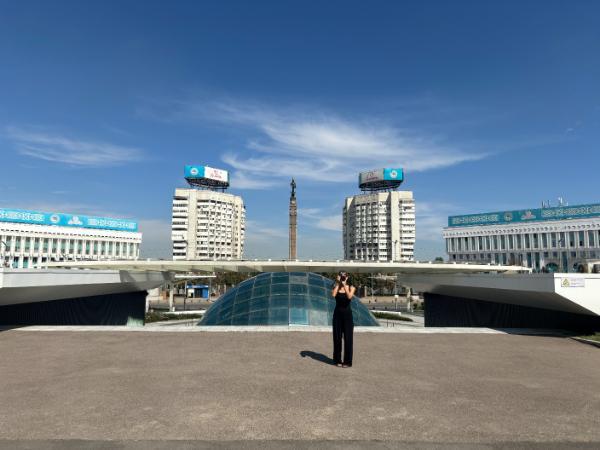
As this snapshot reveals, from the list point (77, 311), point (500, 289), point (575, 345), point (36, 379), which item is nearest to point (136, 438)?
point (36, 379)

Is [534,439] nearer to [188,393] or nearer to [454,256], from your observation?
[188,393]

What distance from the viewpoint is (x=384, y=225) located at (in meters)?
174

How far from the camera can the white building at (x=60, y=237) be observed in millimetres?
106375

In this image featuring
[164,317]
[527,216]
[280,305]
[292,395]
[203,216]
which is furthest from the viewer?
[203,216]

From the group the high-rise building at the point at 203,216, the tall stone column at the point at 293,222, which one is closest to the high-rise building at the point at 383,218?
the high-rise building at the point at 203,216

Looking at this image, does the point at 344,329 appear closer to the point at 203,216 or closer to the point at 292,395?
the point at 292,395

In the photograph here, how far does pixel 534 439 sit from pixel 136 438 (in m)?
5.81

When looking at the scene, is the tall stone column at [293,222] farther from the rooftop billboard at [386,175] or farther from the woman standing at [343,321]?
the rooftop billboard at [386,175]

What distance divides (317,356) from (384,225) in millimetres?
167262

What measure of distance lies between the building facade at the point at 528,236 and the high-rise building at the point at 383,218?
34.0 meters

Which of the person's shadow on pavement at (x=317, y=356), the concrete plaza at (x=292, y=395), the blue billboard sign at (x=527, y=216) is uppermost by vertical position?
the blue billboard sign at (x=527, y=216)

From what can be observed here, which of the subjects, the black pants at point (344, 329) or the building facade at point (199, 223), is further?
the building facade at point (199, 223)

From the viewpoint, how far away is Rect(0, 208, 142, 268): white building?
106375 millimetres

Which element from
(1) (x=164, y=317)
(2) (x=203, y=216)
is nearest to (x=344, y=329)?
(1) (x=164, y=317)
